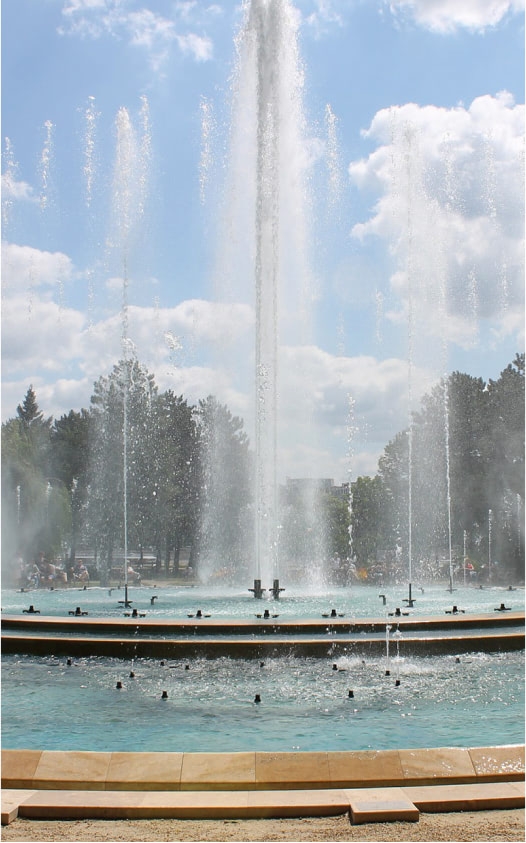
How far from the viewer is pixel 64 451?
56750 mm

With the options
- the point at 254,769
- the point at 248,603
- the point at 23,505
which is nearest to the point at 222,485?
the point at 23,505

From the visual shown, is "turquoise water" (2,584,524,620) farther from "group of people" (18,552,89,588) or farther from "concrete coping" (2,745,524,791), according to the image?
"concrete coping" (2,745,524,791)

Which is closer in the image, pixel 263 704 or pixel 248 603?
pixel 263 704

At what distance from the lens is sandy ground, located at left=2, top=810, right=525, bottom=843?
5.38 m

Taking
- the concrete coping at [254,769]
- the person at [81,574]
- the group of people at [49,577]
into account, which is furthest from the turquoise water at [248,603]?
the person at [81,574]

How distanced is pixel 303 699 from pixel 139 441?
141 feet

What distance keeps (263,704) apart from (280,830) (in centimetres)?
356

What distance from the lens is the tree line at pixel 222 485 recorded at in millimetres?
45312

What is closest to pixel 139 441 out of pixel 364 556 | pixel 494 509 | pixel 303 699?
pixel 364 556

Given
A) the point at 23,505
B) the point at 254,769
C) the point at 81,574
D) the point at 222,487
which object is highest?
the point at 222,487

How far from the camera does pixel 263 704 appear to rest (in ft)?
29.8

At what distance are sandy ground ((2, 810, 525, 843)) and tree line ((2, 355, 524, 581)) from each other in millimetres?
33091

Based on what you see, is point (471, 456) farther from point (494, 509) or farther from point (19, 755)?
point (19, 755)

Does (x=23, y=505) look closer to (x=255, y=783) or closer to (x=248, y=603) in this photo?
(x=248, y=603)
